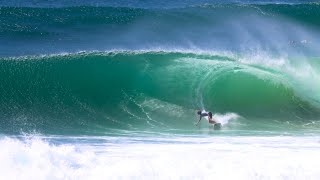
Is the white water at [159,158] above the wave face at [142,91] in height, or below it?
below

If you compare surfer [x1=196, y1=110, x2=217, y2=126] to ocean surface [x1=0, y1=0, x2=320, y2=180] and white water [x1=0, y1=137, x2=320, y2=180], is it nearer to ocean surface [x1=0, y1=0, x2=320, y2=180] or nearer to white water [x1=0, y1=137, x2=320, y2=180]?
ocean surface [x1=0, y1=0, x2=320, y2=180]

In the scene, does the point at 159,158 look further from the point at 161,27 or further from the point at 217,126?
the point at 161,27

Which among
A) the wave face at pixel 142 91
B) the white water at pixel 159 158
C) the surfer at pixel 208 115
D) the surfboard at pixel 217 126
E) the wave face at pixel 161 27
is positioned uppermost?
the wave face at pixel 161 27

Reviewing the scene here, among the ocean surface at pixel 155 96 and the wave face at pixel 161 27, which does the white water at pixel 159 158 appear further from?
the wave face at pixel 161 27

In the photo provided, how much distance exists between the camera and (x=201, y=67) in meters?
17.5

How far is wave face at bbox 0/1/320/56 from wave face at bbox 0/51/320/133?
343cm

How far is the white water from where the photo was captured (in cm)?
1159

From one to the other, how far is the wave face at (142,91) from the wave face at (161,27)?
3.43 m

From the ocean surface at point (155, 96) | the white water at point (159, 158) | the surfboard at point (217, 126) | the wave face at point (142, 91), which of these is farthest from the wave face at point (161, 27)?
the white water at point (159, 158)

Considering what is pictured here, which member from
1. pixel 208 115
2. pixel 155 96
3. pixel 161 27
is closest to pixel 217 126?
pixel 208 115

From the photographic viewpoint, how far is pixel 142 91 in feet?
54.6

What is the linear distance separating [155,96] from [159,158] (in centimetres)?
416

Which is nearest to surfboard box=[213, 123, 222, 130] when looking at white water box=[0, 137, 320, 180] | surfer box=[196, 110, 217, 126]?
surfer box=[196, 110, 217, 126]

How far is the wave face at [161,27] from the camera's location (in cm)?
2223
